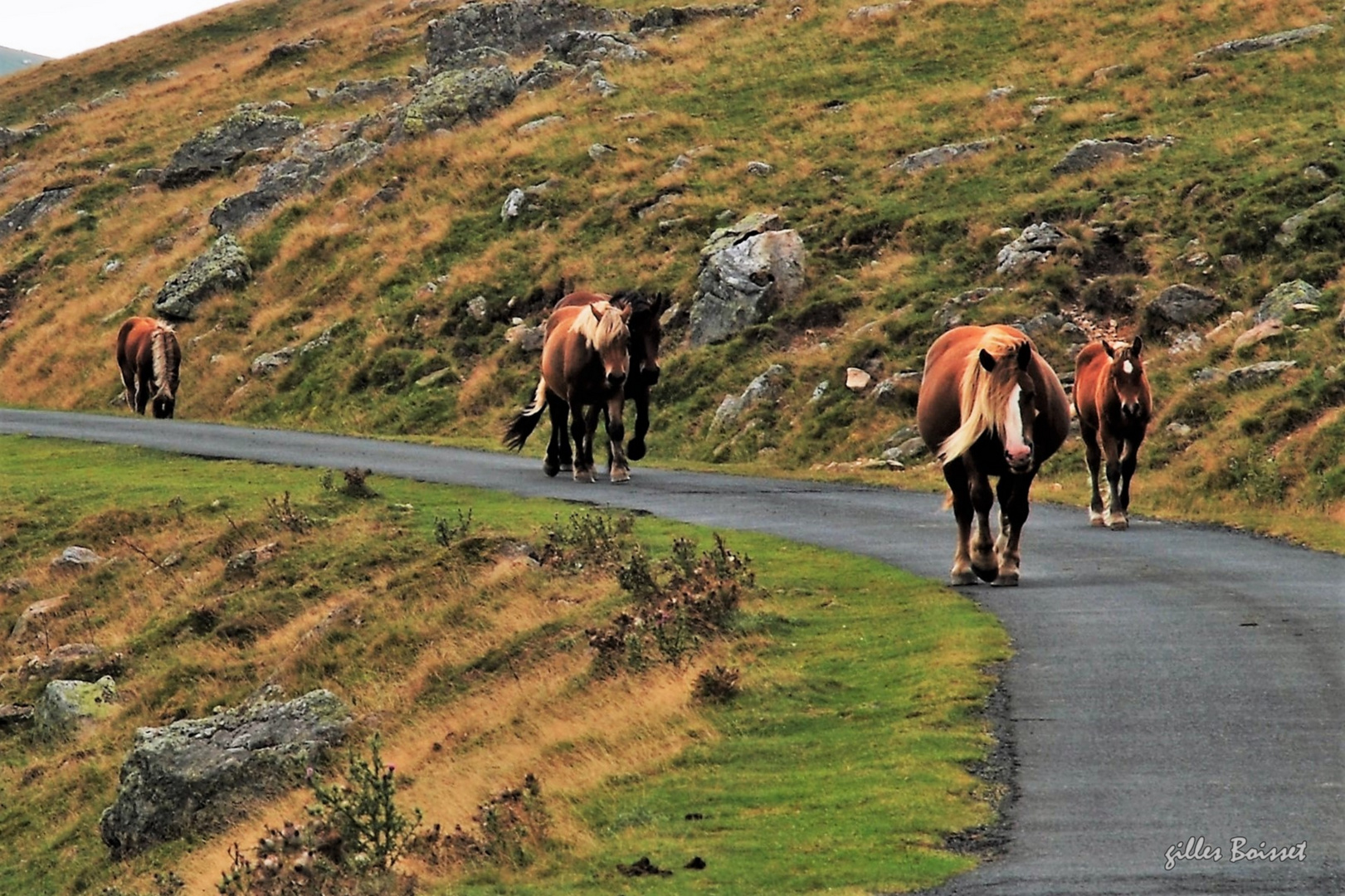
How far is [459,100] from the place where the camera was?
56.2 m

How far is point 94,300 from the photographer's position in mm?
53312

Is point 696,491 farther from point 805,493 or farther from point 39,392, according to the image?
point 39,392

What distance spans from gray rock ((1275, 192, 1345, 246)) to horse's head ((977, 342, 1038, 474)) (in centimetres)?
1813

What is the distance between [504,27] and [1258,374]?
149 ft

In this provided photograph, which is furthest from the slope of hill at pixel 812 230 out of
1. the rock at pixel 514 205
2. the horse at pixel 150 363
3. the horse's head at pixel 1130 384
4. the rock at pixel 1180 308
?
the horse's head at pixel 1130 384

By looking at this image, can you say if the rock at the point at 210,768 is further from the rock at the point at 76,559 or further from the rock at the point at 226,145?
the rock at the point at 226,145

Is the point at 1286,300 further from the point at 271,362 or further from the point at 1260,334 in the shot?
the point at 271,362

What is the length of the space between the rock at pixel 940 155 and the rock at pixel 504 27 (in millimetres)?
27706

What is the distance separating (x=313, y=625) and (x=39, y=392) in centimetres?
3239

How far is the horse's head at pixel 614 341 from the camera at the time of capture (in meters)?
24.5

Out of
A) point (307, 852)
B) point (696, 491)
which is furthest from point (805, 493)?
point (307, 852)

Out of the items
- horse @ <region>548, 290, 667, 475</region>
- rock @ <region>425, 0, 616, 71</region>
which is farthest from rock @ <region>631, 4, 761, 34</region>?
horse @ <region>548, 290, 667, 475</region>
